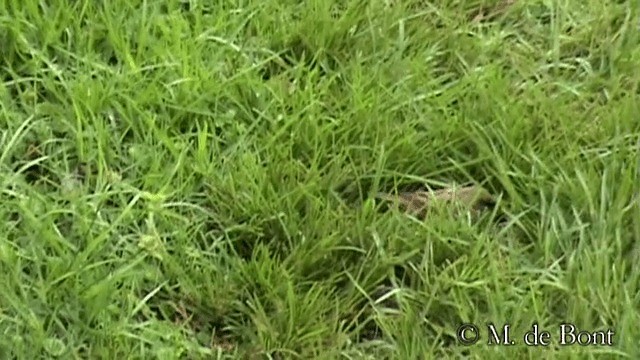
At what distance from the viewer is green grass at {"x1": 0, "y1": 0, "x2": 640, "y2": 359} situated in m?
2.17

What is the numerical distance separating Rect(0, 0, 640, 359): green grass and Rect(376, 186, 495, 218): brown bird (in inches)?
1.3

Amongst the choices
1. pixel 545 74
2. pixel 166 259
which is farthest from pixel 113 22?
pixel 545 74

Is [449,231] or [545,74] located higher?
[545,74]

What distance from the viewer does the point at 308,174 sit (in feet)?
7.79

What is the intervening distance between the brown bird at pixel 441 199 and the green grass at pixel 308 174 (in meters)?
0.03

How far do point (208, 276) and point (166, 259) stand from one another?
89 millimetres

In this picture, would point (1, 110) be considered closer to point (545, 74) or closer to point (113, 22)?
point (113, 22)

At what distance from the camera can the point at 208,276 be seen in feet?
7.32

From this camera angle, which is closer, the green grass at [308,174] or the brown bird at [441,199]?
the green grass at [308,174]

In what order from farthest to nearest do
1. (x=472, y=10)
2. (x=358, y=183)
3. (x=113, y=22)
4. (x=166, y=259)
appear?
(x=472, y=10) < (x=113, y=22) < (x=358, y=183) < (x=166, y=259)

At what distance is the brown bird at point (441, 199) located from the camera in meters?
2.37

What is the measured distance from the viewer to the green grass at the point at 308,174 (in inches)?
85.3

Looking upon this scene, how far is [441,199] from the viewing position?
2375 millimetres

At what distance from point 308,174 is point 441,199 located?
0.27 meters
